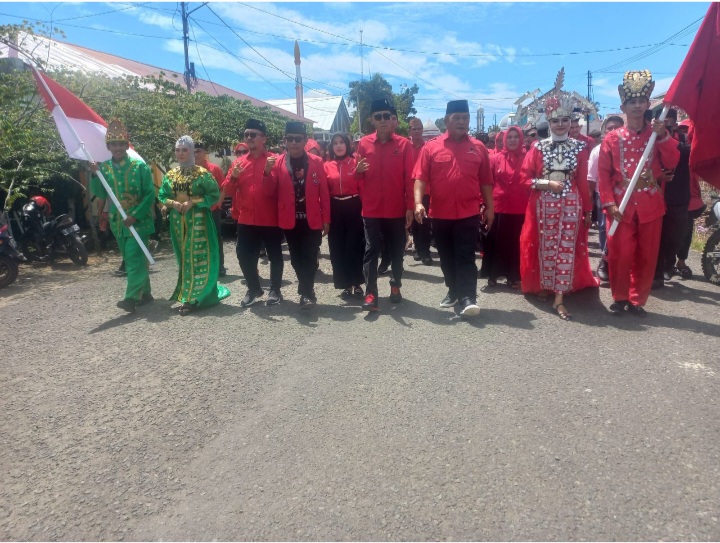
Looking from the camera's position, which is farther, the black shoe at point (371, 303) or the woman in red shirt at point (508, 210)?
the woman in red shirt at point (508, 210)

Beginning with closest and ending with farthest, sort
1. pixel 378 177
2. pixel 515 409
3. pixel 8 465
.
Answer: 1. pixel 8 465
2. pixel 515 409
3. pixel 378 177

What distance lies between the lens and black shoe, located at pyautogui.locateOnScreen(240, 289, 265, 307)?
5.79 m

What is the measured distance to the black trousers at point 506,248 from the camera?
20.8 feet

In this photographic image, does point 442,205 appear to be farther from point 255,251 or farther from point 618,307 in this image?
point 255,251

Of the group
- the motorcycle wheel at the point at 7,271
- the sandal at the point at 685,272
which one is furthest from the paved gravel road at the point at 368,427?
the motorcycle wheel at the point at 7,271

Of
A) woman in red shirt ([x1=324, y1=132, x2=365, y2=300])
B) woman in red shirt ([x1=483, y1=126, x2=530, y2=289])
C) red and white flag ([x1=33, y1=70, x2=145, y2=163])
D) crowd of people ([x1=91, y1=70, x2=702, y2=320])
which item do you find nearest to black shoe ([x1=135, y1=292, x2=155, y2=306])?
crowd of people ([x1=91, y1=70, x2=702, y2=320])

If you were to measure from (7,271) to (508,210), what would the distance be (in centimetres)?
664

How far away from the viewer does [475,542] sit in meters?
2.14

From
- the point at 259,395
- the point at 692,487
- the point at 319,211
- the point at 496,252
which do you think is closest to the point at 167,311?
the point at 319,211

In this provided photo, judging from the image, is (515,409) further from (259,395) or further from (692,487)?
(259,395)

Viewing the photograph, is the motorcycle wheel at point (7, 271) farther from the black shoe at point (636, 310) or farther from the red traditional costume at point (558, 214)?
the black shoe at point (636, 310)

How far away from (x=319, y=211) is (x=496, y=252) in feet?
7.44

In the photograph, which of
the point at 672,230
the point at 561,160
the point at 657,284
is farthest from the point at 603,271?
the point at 561,160

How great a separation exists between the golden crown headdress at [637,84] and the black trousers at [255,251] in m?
3.61
